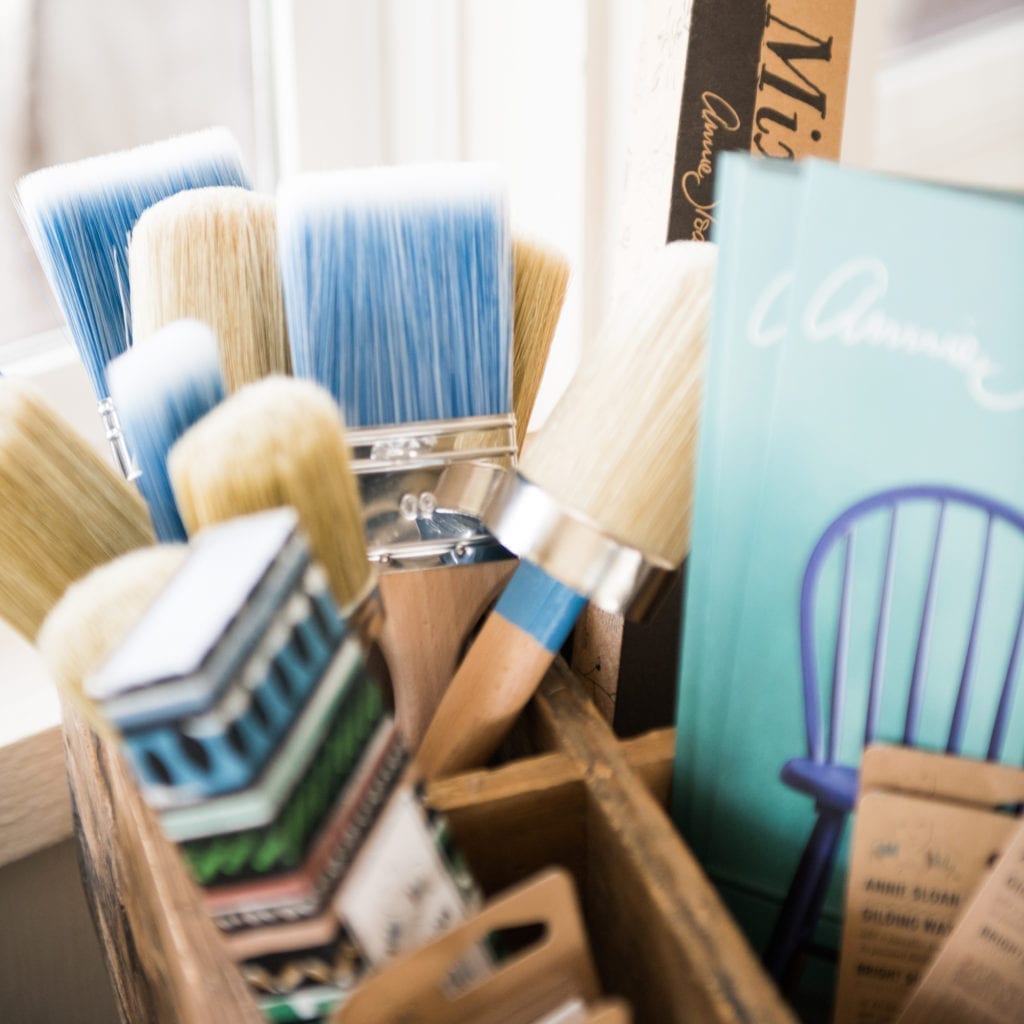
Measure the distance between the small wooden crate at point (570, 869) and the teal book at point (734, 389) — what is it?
45mm

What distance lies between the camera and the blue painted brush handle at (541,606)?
353 mm

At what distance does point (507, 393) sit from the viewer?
0.39 metres

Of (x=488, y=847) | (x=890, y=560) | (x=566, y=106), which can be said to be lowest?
(x=488, y=847)

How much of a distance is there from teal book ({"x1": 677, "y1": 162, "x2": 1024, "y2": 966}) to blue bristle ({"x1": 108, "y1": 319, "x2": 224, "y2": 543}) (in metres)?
0.15

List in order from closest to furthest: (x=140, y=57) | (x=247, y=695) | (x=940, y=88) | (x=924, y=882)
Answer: (x=247, y=695) → (x=924, y=882) → (x=140, y=57) → (x=940, y=88)

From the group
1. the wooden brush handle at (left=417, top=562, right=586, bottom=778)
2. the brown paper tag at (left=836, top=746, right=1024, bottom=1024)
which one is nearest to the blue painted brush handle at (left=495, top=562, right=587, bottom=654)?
the wooden brush handle at (left=417, top=562, right=586, bottom=778)

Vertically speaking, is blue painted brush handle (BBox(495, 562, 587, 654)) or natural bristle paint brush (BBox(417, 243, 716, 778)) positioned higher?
natural bristle paint brush (BBox(417, 243, 716, 778))

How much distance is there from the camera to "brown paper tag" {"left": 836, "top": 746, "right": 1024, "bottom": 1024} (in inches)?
12.6

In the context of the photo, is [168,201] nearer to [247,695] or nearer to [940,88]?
[247,695]

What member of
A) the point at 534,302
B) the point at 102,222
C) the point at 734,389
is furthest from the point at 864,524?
the point at 102,222

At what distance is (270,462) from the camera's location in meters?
0.27

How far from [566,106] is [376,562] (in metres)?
0.37

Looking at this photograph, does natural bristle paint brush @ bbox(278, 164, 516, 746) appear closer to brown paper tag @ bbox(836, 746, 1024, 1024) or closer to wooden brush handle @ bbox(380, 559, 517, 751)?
wooden brush handle @ bbox(380, 559, 517, 751)

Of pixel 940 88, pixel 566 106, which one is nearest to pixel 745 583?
pixel 566 106
